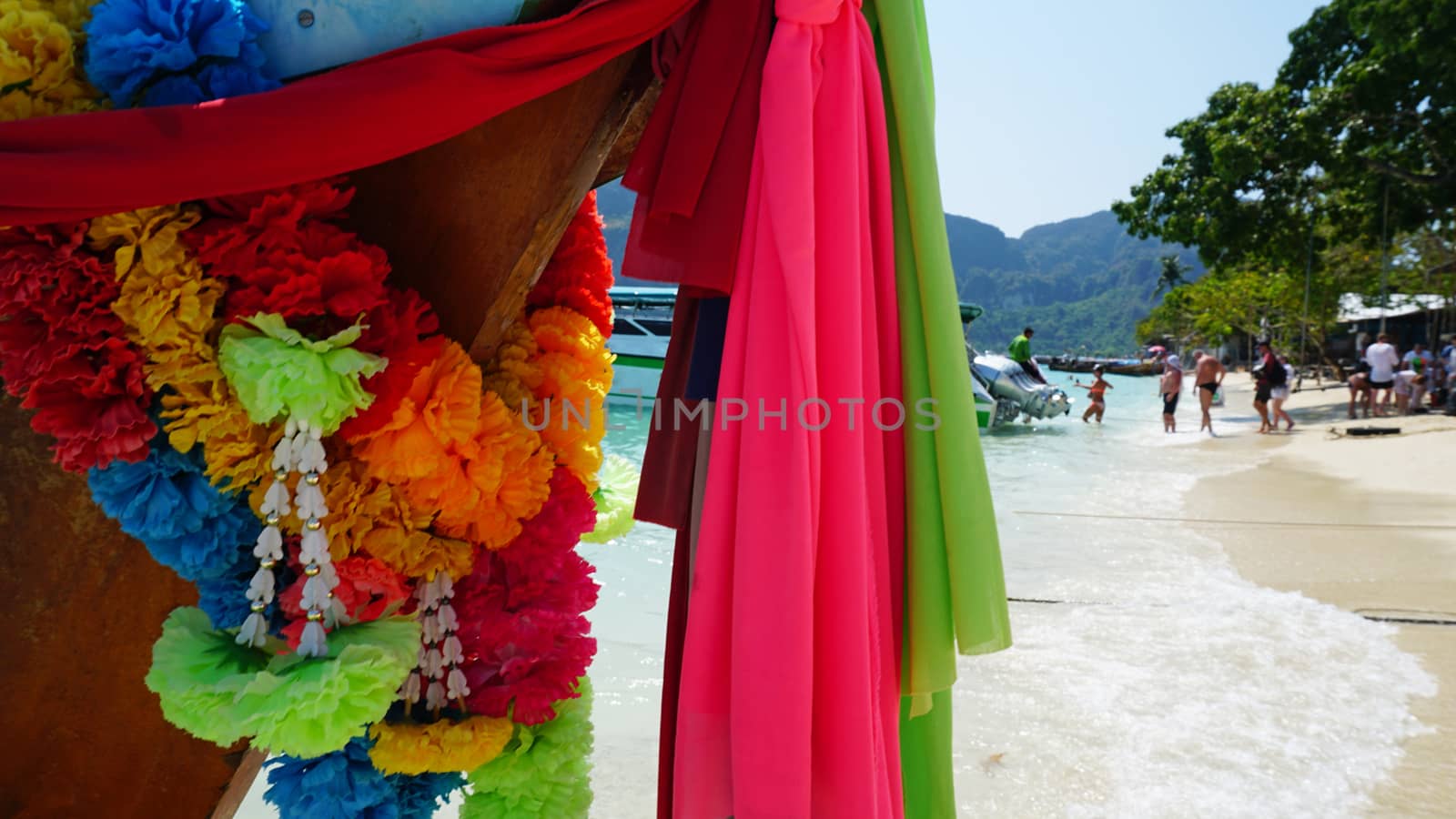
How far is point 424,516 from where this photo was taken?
153 cm

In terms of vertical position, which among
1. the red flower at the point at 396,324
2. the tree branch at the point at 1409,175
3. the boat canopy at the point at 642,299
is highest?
the tree branch at the point at 1409,175

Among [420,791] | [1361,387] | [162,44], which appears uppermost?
[162,44]

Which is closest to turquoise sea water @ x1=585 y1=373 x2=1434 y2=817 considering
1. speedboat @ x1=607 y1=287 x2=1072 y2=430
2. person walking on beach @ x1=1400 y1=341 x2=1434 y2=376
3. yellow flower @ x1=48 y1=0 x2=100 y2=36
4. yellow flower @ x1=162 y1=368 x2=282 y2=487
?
yellow flower @ x1=162 y1=368 x2=282 y2=487

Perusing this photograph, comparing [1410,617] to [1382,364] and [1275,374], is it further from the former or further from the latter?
[1382,364]

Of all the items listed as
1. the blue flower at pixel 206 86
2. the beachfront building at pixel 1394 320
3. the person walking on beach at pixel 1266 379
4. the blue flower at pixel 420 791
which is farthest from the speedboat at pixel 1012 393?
the blue flower at pixel 206 86

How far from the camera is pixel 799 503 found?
1.39 m

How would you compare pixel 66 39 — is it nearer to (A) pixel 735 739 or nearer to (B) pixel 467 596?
(B) pixel 467 596

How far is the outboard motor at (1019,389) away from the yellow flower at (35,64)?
1680cm

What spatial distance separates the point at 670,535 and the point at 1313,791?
543 centimetres

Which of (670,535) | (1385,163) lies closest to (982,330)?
(1385,163)

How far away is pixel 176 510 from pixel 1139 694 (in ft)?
12.6

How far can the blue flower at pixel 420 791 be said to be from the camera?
1.64 m

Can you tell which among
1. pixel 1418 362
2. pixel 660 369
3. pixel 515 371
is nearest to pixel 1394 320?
pixel 1418 362

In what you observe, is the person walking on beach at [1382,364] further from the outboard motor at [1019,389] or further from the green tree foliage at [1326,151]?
the outboard motor at [1019,389]
